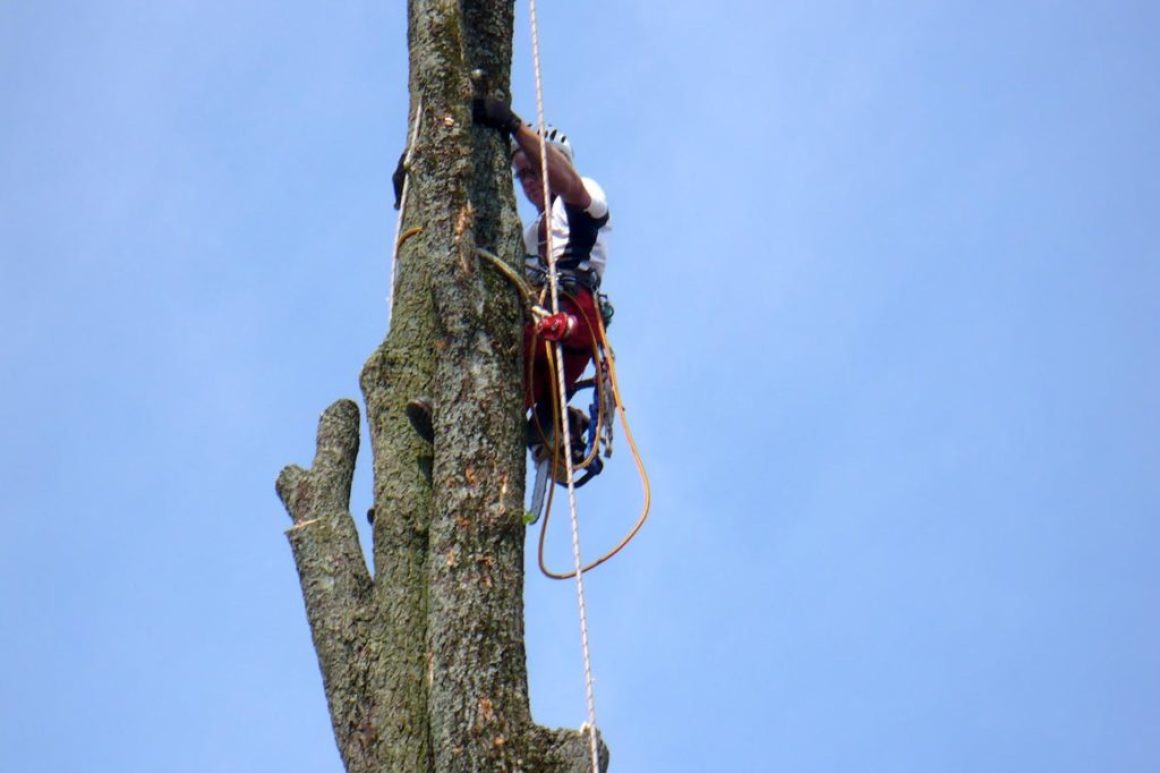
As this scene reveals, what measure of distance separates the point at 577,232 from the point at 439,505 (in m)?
2.32

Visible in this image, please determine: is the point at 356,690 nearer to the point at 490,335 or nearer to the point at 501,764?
the point at 501,764

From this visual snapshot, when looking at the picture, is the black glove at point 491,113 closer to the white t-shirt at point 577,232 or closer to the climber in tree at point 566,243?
the climber in tree at point 566,243

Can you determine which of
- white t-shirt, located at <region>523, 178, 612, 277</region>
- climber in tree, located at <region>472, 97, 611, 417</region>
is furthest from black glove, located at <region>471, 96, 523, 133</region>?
white t-shirt, located at <region>523, 178, 612, 277</region>

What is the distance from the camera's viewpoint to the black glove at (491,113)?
6.13 meters

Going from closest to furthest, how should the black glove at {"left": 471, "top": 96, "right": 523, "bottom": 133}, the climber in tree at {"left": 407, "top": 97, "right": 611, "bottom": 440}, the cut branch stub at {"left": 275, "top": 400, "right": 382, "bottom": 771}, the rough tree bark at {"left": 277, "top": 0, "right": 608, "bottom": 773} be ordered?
the rough tree bark at {"left": 277, "top": 0, "right": 608, "bottom": 773} → the cut branch stub at {"left": 275, "top": 400, "right": 382, "bottom": 771} → the black glove at {"left": 471, "top": 96, "right": 523, "bottom": 133} → the climber in tree at {"left": 407, "top": 97, "right": 611, "bottom": 440}

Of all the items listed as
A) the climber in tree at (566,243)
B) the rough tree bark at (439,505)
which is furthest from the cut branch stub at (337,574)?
the climber in tree at (566,243)

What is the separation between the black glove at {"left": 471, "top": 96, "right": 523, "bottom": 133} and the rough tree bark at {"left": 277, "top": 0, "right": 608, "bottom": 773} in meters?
0.05

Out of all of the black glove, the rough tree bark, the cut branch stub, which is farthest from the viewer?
the black glove

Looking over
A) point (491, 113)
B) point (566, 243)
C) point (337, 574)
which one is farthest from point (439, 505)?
point (566, 243)

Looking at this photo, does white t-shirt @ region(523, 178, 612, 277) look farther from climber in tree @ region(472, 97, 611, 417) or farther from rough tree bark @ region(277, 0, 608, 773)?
rough tree bark @ region(277, 0, 608, 773)

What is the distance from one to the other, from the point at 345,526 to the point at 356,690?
1.88 ft

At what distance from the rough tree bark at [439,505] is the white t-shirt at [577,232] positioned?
1114mm

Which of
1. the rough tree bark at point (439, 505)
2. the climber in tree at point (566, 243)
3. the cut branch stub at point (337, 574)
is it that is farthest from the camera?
the climber in tree at point (566, 243)

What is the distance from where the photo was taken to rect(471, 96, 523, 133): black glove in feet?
20.1
